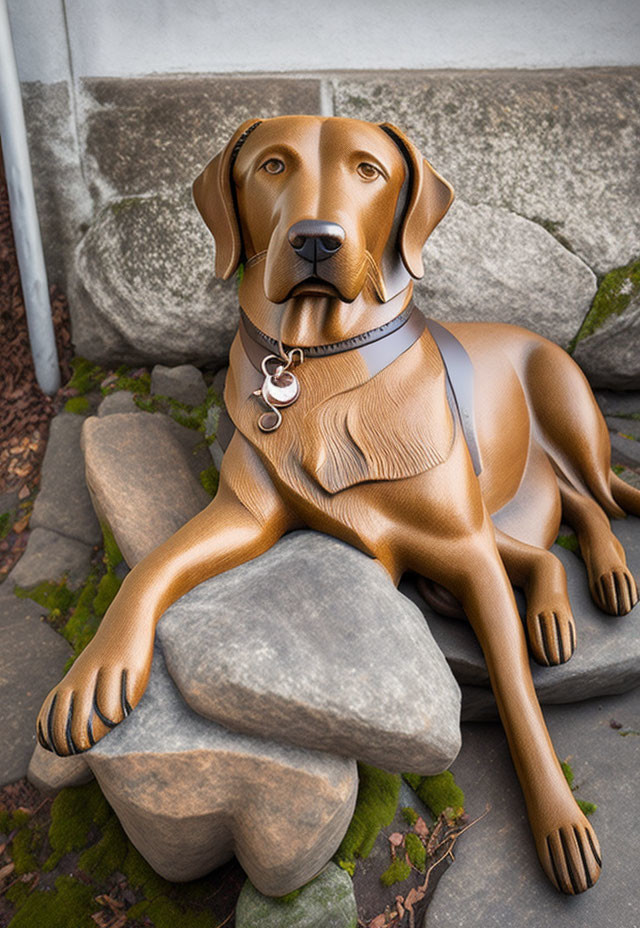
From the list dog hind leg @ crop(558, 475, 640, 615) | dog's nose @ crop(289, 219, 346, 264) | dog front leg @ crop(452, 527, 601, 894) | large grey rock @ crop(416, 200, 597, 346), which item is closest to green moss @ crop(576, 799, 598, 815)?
dog front leg @ crop(452, 527, 601, 894)

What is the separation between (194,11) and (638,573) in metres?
3.33

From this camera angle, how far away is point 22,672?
119 inches

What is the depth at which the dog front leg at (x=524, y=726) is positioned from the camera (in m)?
2.16

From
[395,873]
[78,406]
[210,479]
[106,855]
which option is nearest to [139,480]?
[210,479]

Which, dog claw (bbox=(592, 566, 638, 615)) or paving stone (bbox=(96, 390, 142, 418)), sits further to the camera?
paving stone (bbox=(96, 390, 142, 418))

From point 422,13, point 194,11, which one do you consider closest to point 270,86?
point 194,11

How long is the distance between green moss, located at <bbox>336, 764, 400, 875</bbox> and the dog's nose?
156cm

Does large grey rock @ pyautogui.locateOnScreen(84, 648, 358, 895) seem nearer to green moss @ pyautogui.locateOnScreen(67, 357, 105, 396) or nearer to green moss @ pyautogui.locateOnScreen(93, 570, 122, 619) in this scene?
green moss @ pyautogui.locateOnScreen(93, 570, 122, 619)

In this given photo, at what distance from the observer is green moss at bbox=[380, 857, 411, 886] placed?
2.28 meters

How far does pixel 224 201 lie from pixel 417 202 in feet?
1.95

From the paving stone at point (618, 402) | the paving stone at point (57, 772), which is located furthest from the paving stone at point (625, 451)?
the paving stone at point (57, 772)

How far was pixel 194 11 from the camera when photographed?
3.88m

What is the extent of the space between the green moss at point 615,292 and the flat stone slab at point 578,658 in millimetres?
1619

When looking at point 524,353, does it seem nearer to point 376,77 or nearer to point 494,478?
point 494,478
